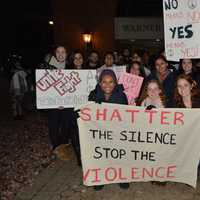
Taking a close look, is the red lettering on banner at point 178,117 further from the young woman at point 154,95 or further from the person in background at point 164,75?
Result: the person in background at point 164,75

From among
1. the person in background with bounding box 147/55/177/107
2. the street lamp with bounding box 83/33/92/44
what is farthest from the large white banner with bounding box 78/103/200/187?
the street lamp with bounding box 83/33/92/44

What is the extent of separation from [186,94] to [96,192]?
1.69m

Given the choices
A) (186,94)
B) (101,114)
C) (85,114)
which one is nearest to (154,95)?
(186,94)

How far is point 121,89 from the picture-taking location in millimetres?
5219

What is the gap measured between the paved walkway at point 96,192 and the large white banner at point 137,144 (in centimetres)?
17

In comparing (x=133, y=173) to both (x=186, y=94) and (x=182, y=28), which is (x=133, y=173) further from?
(x=182, y=28)

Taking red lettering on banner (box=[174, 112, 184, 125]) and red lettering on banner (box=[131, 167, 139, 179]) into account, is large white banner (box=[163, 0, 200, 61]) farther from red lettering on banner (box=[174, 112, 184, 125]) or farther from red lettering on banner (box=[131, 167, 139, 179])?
red lettering on banner (box=[131, 167, 139, 179])

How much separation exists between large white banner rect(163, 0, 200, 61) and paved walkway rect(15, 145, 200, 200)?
68.9 inches

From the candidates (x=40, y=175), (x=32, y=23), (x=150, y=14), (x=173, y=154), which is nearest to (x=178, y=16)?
(x=173, y=154)

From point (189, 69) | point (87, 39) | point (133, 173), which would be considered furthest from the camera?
point (87, 39)

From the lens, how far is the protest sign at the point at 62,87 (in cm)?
629

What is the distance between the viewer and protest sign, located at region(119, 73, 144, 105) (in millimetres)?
6504

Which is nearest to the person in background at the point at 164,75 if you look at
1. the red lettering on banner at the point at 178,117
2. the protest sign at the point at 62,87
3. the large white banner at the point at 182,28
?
the large white banner at the point at 182,28

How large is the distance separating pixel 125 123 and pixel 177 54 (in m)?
1.31
